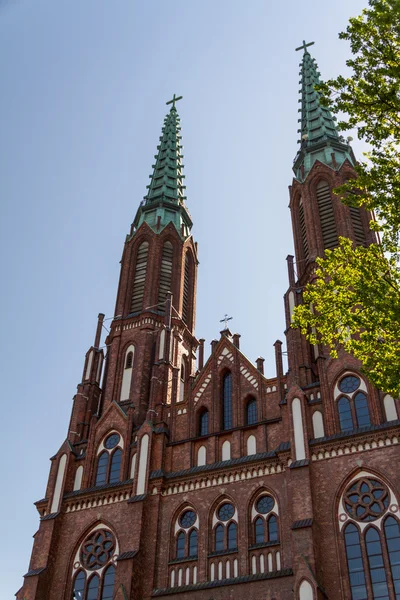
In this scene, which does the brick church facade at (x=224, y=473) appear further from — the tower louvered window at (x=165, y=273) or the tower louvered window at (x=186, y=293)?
the tower louvered window at (x=186, y=293)

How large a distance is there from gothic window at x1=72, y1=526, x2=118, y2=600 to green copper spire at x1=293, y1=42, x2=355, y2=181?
23.9m

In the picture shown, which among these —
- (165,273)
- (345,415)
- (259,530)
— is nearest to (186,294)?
(165,273)

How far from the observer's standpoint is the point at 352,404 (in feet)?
90.6

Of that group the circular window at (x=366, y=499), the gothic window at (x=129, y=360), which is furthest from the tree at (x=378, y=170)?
the gothic window at (x=129, y=360)

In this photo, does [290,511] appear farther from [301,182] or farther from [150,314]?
[301,182]

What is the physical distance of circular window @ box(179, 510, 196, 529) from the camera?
2764cm

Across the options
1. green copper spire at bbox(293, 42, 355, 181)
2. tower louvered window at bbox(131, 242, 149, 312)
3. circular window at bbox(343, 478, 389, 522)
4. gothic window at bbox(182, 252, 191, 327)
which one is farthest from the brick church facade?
green copper spire at bbox(293, 42, 355, 181)

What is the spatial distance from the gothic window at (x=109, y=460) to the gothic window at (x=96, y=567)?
8.66 feet

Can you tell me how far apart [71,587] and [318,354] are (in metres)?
14.8

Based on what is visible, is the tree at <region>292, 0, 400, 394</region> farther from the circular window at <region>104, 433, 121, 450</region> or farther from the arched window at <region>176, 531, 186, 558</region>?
the circular window at <region>104, 433, 121, 450</region>

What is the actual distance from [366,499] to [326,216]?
1775 cm

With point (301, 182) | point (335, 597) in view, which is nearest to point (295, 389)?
point (335, 597)

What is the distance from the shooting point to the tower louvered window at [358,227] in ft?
116

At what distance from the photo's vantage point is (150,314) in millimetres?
38156
